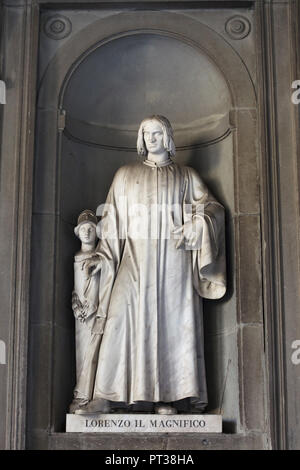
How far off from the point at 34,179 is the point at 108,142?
1145mm

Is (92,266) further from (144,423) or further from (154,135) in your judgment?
(144,423)

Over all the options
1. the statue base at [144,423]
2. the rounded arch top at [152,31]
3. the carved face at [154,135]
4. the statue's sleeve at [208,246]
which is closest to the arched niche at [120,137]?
the rounded arch top at [152,31]

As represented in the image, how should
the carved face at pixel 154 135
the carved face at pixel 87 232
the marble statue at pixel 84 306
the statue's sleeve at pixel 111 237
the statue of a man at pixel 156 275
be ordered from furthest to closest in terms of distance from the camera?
the carved face at pixel 154 135, the carved face at pixel 87 232, the statue's sleeve at pixel 111 237, the marble statue at pixel 84 306, the statue of a man at pixel 156 275

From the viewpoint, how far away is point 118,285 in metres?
9.56

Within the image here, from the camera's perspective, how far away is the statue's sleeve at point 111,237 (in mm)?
9617

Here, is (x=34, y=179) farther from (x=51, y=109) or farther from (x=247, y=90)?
(x=247, y=90)

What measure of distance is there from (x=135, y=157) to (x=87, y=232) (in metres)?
1.20

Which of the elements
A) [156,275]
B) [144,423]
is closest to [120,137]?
[156,275]

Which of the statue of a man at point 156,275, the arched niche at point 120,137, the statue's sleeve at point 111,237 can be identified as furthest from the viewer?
the statue's sleeve at point 111,237

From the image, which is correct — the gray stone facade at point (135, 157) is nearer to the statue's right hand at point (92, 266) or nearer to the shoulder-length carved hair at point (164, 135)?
the statue's right hand at point (92, 266)

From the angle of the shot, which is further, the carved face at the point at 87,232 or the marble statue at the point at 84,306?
the carved face at the point at 87,232

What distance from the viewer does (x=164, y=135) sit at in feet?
32.5
